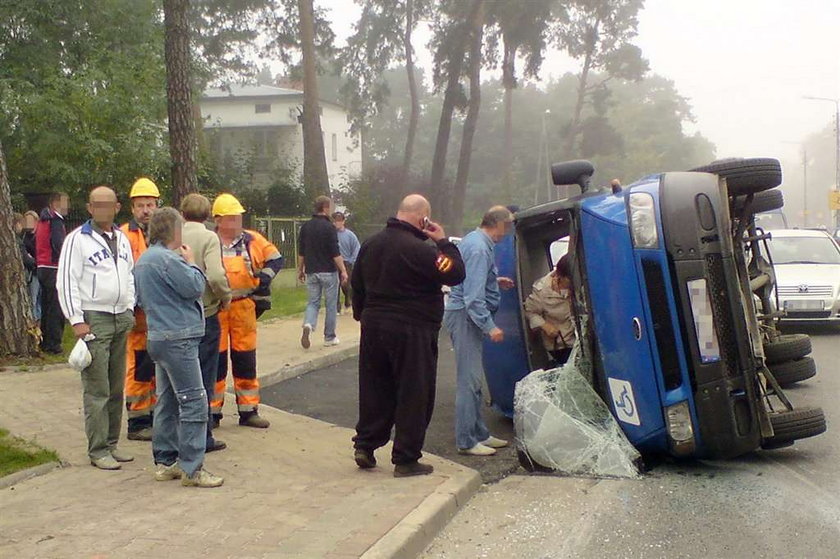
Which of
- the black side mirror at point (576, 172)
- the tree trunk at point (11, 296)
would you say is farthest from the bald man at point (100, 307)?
the tree trunk at point (11, 296)

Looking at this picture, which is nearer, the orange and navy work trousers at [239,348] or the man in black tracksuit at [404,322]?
the man in black tracksuit at [404,322]

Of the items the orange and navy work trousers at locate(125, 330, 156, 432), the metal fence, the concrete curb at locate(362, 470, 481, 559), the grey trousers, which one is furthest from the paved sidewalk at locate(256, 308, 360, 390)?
the metal fence

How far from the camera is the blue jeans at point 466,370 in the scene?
23.0ft

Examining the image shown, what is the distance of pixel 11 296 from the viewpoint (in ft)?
35.1

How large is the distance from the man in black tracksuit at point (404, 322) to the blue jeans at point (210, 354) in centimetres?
128

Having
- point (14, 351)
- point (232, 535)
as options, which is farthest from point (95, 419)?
point (14, 351)

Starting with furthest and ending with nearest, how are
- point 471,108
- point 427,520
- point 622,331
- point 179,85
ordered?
point 471,108
point 179,85
point 622,331
point 427,520

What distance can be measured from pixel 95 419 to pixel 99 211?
54.7 inches

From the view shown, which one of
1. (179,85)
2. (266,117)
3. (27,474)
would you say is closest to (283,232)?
(179,85)

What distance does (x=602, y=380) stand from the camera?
675 cm

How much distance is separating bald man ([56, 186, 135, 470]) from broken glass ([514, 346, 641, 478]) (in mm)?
2784

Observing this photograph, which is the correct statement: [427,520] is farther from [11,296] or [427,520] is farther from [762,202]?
[11,296]

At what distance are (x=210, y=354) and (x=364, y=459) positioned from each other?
1.45m

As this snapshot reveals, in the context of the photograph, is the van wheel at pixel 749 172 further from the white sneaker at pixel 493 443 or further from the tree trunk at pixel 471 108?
the tree trunk at pixel 471 108
